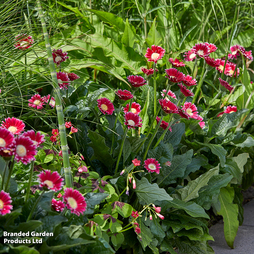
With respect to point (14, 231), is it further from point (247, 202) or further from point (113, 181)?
point (247, 202)

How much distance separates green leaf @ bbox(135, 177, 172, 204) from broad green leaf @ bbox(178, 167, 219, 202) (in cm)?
19

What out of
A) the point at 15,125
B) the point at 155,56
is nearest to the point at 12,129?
the point at 15,125

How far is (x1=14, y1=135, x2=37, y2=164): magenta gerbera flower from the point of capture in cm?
58

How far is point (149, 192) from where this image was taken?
987 millimetres

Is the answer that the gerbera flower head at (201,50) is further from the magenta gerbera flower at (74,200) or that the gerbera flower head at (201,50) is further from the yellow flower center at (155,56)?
the magenta gerbera flower at (74,200)

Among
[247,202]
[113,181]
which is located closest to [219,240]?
[247,202]

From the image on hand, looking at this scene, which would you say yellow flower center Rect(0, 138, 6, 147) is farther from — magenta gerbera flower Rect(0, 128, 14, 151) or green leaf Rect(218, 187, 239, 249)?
green leaf Rect(218, 187, 239, 249)

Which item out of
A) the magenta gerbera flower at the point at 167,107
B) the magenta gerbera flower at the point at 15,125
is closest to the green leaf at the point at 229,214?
the magenta gerbera flower at the point at 167,107

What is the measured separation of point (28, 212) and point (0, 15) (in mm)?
761

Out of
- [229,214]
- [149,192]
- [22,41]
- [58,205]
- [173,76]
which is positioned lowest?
[229,214]

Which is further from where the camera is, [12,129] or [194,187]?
[194,187]

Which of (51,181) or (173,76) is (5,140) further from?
(173,76)

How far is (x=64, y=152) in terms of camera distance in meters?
0.71

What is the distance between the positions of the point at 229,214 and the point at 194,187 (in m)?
0.32
